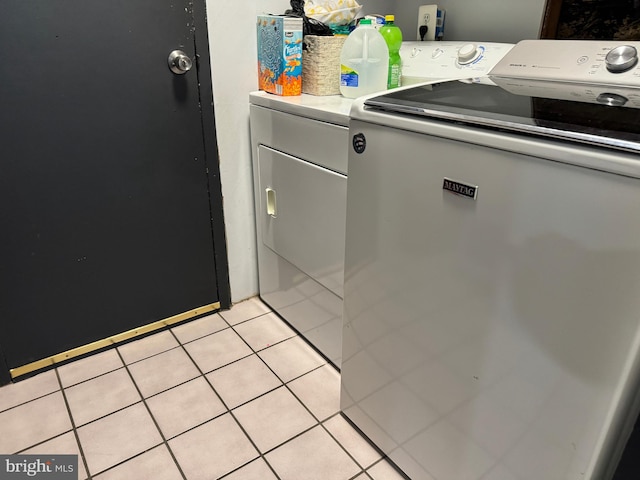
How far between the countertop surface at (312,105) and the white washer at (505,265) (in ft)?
0.76

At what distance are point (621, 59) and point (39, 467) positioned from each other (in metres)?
1.77

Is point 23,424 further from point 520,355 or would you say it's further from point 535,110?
point 535,110

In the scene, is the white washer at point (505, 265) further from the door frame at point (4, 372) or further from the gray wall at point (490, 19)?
the door frame at point (4, 372)

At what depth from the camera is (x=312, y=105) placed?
134cm

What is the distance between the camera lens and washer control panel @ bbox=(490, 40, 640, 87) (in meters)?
0.99

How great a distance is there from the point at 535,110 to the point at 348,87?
0.73m

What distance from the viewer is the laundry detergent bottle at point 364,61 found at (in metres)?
1.37

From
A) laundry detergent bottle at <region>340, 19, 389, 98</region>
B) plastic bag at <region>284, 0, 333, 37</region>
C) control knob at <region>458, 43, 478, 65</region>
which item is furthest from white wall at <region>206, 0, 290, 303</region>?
control knob at <region>458, 43, 478, 65</region>

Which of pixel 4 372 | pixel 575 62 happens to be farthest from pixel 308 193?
pixel 4 372

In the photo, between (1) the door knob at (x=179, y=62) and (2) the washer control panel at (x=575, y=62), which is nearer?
(2) the washer control panel at (x=575, y=62)

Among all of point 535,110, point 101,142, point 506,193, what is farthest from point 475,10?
point 101,142

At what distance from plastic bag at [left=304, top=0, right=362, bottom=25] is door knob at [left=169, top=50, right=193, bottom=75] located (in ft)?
1.43

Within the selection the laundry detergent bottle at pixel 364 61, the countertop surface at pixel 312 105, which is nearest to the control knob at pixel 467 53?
the laundry detergent bottle at pixel 364 61

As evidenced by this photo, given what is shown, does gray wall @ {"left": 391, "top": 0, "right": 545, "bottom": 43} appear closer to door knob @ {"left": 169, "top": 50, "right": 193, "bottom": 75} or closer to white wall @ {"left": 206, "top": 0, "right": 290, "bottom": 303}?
white wall @ {"left": 206, "top": 0, "right": 290, "bottom": 303}
